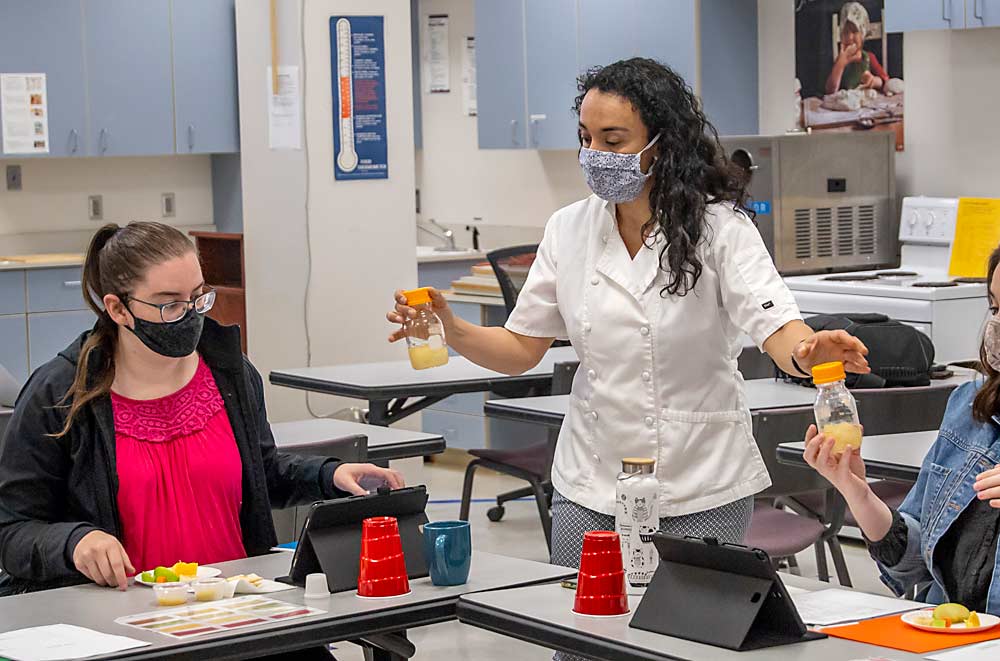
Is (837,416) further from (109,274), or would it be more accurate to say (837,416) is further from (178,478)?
(109,274)

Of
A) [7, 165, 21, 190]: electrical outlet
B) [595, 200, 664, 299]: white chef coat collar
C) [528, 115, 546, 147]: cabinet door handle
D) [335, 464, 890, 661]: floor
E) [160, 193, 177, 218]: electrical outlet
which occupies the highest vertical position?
[528, 115, 546, 147]: cabinet door handle

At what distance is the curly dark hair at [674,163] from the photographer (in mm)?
2734

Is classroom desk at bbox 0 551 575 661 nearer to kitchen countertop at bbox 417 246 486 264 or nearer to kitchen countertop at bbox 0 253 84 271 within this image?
kitchen countertop at bbox 0 253 84 271

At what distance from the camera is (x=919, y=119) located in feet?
20.3

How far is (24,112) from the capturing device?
6746 millimetres

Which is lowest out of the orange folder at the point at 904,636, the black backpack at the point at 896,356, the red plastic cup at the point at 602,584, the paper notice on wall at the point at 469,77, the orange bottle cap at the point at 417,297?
the orange folder at the point at 904,636

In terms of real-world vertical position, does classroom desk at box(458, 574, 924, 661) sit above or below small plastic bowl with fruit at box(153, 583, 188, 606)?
below

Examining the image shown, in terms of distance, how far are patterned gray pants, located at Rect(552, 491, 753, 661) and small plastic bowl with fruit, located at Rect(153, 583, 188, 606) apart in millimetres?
688

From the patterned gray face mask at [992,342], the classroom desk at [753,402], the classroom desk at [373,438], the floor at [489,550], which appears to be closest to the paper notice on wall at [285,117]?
the floor at [489,550]

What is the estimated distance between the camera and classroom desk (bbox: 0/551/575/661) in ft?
6.98

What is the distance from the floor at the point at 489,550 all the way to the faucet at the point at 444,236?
165 centimetres

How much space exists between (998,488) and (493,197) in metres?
6.61

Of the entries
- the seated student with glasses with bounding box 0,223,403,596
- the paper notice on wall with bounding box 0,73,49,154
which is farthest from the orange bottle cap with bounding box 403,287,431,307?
the paper notice on wall with bounding box 0,73,49,154

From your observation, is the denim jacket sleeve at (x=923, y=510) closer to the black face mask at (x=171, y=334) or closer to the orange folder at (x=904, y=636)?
the orange folder at (x=904, y=636)
